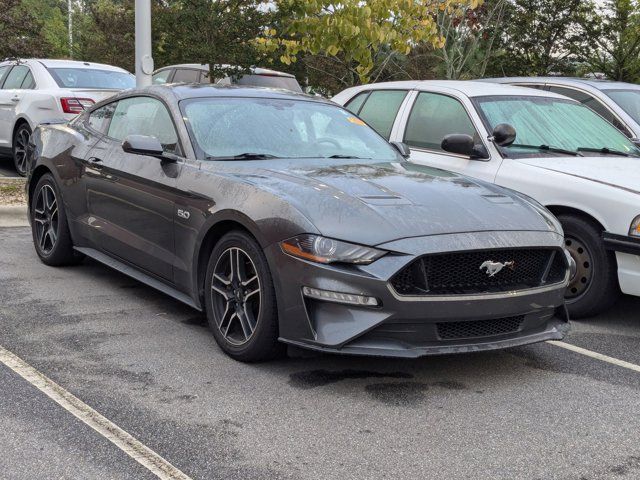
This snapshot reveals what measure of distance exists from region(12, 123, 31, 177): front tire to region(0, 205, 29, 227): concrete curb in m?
2.66

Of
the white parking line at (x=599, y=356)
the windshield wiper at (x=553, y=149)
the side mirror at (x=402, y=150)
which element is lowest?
the white parking line at (x=599, y=356)

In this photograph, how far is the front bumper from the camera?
419 centimetres

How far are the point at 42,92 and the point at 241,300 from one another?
775 cm

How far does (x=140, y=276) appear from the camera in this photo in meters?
5.73

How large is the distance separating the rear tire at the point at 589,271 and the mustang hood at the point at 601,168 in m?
0.33

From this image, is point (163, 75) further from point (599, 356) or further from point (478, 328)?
point (478, 328)

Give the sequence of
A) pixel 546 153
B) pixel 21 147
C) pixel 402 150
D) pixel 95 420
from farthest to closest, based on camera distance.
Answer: pixel 21 147 < pixel 546 153 < pixel 402 150 < pixel 95 420

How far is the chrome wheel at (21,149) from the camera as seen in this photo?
11.5 meters

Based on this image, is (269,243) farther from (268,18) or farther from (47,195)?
(268,18)

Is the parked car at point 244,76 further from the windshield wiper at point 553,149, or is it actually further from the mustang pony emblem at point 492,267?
the mustang pony emblem at point 492,267

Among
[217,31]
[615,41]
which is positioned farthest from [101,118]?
A: [615,41]

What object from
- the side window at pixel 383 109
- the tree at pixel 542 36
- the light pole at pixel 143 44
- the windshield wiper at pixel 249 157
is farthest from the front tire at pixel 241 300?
the tree at pixel 542 36

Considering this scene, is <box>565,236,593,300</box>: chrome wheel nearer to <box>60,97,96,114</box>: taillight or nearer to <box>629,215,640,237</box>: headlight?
<box>629,215,640,237</box>: headlight

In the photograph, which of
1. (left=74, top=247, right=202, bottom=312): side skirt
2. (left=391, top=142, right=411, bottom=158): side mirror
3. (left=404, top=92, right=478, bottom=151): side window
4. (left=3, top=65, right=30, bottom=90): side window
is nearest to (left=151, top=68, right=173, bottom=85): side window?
(left=3, top=65, right=30, bottom=90): side window
